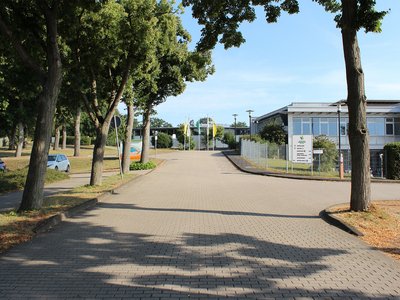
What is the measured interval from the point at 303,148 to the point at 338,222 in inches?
719

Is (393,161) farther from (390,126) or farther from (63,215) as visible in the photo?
(390,126)

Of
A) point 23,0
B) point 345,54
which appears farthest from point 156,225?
point 23,0

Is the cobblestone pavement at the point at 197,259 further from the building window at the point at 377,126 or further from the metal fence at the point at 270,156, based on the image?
the building window at the point at 377,126

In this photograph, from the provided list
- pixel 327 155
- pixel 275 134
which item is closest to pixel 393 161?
pixel 327 155

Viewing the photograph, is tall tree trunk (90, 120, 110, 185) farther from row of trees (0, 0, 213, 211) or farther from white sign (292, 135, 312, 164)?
white sign (292, 135, 312, 164)

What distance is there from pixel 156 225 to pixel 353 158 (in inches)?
198

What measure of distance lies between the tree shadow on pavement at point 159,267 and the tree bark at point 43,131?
2.36m

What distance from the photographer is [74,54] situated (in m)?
15.6

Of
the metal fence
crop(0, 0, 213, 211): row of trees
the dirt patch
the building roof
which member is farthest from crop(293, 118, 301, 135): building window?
the dirt patch

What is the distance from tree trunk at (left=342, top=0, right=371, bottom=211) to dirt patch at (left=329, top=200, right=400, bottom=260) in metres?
0.41

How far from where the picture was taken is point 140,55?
16.6 meters

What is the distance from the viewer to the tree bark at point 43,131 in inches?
422

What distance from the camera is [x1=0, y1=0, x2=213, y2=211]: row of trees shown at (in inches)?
428

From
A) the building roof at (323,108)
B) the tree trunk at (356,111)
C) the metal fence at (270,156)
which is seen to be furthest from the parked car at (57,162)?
the building roof at (323,108)
